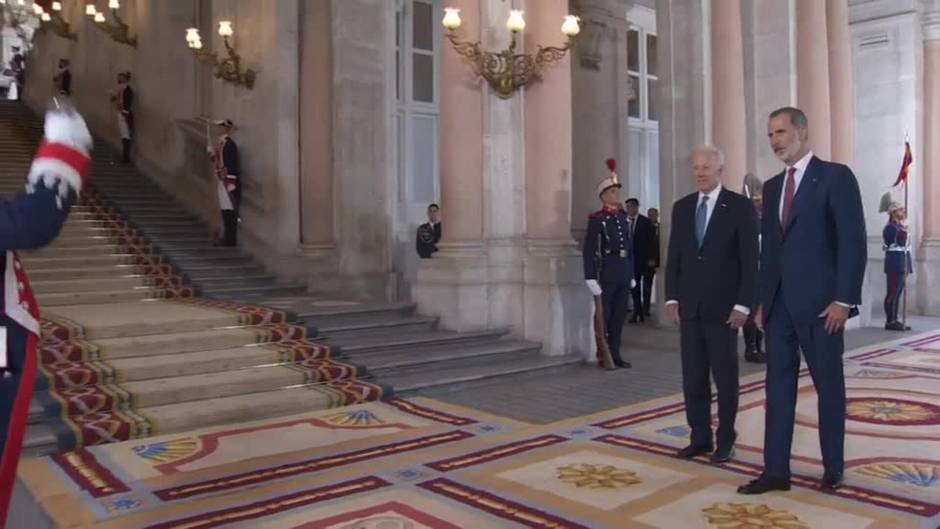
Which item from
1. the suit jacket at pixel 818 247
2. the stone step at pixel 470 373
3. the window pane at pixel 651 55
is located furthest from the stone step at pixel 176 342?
the window pane at pixel 651 55

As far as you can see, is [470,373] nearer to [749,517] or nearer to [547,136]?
[547,136]

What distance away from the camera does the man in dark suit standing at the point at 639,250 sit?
12.9m

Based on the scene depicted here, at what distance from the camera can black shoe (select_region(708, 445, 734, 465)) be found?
488cm

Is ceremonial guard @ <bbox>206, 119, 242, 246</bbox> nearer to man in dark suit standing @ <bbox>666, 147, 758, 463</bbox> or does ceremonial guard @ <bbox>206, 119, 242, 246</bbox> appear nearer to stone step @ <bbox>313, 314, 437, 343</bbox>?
stone step @ <bbox>313, 314, 437, 343</bbox>

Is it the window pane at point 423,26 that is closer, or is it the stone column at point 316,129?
the stone column at point 316,129

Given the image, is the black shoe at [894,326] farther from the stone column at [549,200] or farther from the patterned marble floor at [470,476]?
the patterned marble floor at [470,476]

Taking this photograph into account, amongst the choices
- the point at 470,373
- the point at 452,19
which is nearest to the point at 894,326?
the point at 470,373

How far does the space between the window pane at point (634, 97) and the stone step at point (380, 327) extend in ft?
33.9

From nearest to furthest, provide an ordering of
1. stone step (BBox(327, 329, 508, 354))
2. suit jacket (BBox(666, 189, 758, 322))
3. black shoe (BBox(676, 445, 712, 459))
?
suit jacket (BBox(666, 189, 758, 322))
black shoe (BBox(676, 445, 712, 459))
stone step (BBox(327, 329, 508, 354))

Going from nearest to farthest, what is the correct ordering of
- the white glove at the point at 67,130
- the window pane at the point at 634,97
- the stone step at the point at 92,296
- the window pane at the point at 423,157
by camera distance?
the white glove at the point at 67,130 < the stone step at the point at 92,296 < the window pane at the point at 423,157 < the window pane at the point at 634,97

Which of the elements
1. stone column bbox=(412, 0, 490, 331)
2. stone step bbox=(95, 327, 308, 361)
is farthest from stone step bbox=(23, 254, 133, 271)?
stone column bbox=(412, 0, 490, 331)

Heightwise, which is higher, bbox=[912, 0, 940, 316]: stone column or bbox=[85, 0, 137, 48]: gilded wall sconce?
bbox=[85, 0, 137, 48]: gilded wall sconce

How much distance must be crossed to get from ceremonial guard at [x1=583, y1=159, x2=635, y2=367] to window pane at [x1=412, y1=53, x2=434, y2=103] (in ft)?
20.3

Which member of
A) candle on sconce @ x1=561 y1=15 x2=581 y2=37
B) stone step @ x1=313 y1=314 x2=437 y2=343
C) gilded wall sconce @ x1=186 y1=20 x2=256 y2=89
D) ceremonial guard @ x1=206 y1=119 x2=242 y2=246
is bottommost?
stone step @ x1=313 y1=314 x2=437 y2=343
